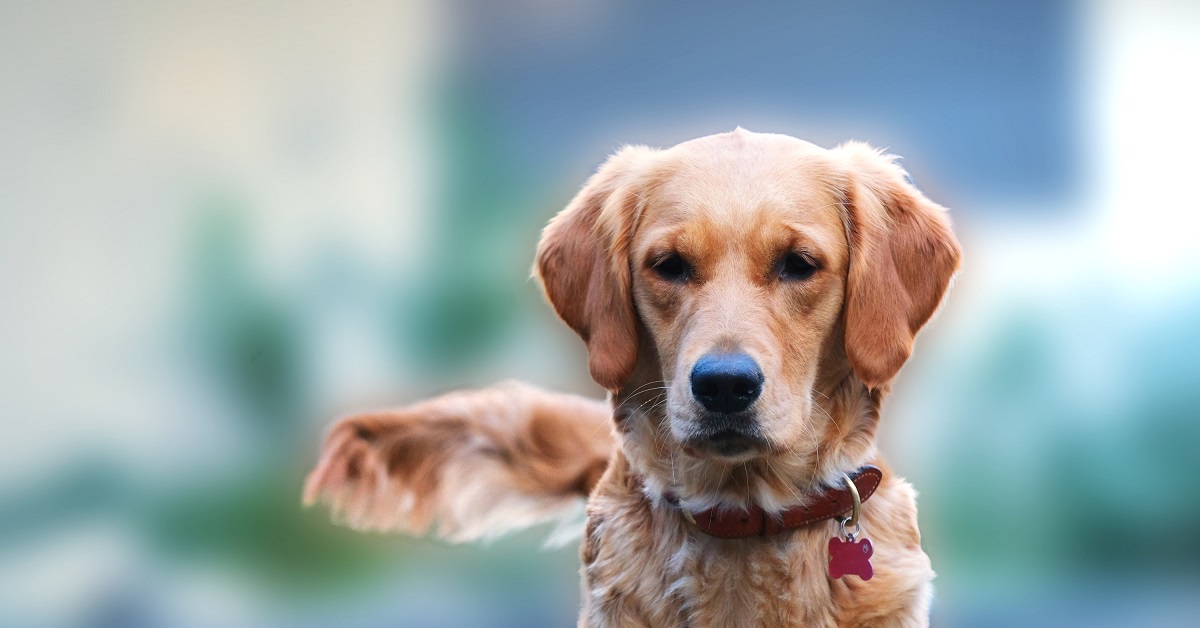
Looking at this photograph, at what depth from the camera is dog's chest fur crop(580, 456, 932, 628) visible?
273 centimetres

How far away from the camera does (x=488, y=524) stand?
4.01 meters

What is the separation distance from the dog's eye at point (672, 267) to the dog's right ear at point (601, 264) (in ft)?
0.39

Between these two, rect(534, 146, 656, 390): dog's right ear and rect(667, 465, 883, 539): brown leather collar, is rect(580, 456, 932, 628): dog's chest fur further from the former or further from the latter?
rect(534, 146, 656, 390): dog's right ear

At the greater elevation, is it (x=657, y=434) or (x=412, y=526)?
(x=657, y=434)

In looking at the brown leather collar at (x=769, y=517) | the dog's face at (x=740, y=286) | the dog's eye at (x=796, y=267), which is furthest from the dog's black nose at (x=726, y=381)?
the brown leather collar at (x=769, y=517)

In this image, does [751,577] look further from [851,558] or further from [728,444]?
[728,444]

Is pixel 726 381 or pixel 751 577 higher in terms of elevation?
pixel 726 381

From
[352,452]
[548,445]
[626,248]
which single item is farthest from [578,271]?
[352,452]

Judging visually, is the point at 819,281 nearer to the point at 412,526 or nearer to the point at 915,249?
the point at 915,249

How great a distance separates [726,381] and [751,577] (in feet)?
1.96

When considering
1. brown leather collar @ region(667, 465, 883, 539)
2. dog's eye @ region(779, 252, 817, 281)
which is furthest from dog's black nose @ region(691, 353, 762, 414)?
brown leather collar @ region(667, 465, 883, 539)

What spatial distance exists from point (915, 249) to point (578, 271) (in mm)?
Result: 868

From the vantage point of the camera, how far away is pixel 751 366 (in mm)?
2449

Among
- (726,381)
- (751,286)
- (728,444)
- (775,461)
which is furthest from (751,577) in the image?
(751,286)
